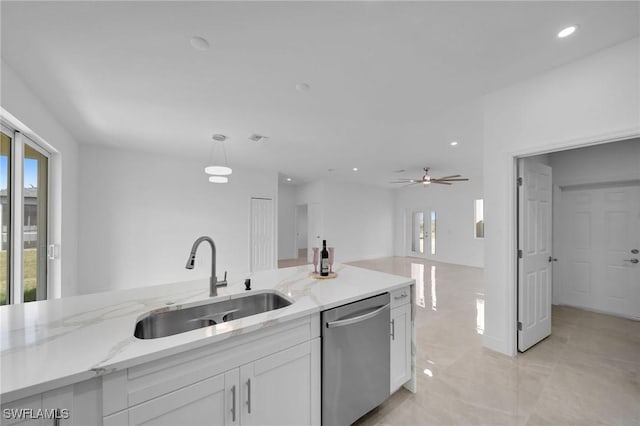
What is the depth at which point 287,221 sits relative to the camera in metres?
9.17

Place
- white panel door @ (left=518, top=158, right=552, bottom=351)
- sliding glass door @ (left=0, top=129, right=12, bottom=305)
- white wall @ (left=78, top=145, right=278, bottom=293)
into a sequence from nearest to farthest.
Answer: sliding glass door @ (left=0, top=129, right=12, bottom=305) < white panel door @ (left=518, top=158, right=552, bottom=351) < white wall @ (left=78, top=145, right=278, bottom=293)

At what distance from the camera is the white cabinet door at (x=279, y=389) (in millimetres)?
1212

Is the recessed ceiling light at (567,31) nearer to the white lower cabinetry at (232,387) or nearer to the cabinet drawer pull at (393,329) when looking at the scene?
the cabinet drawer pull at (393,329)

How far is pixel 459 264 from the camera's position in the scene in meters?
7.72

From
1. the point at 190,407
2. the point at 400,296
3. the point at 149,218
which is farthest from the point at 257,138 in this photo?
the point at 190,407

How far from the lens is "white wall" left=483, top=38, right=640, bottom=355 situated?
6.48ft

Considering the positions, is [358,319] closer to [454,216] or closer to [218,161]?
[218,161]

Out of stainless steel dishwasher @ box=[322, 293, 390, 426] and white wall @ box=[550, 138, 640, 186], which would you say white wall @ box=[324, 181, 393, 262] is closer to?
white wall @ box=[550, 138, 640, 186]

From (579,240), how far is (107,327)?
566 centimetres

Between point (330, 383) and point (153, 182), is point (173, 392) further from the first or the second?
point (153, 182)

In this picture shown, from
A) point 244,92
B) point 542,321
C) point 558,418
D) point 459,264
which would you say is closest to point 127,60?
point 244,92

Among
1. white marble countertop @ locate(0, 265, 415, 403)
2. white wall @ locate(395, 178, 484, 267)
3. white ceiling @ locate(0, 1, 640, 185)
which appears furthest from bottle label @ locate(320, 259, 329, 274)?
white wall @ locate(395, 178, 484, 267)

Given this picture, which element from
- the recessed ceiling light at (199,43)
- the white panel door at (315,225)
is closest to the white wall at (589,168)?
the recessed ceiling light at (199,43)

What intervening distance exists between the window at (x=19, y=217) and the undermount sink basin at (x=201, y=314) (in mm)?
2314
